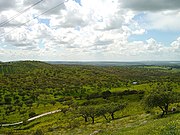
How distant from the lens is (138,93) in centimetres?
19425

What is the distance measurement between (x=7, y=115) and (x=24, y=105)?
24.4m

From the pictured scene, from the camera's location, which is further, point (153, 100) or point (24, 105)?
point (24, 105)

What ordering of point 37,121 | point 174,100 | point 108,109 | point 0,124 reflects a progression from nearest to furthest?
point 174,100 → point 108,109 → point 37,121 → point 0,124

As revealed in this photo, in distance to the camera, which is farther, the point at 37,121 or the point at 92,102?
the point at 92,102

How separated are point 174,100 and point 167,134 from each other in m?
49.3

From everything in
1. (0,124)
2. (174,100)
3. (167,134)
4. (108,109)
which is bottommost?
(0,124)

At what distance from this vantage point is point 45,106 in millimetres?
183750

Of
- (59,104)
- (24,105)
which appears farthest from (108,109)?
(24,105)

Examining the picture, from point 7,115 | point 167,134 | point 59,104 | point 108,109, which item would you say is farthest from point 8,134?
point 167,134

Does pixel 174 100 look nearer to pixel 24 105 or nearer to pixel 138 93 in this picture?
pixel 138 93

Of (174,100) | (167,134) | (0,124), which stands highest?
(167,134)

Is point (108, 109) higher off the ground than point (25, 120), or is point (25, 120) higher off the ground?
point (108, 109)

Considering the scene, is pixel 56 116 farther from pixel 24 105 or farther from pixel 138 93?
pixel 138 93

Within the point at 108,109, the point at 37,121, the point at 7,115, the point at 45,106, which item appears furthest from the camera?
the point at 45,106
